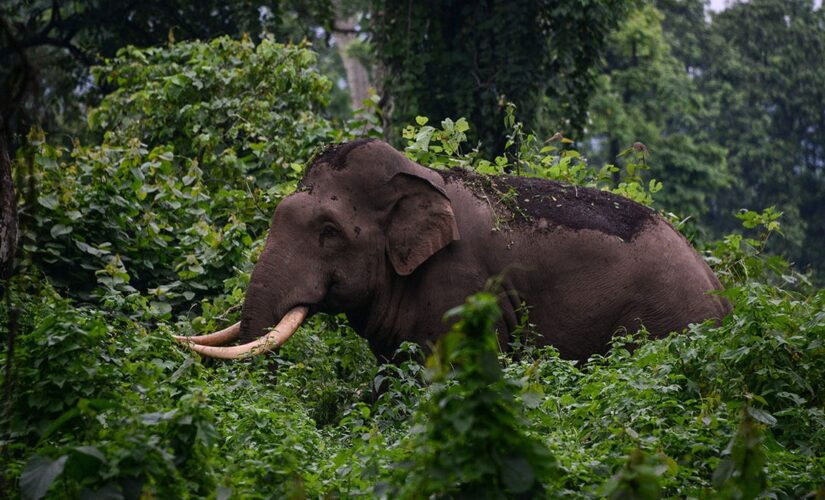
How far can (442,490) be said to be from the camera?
4.46 metres

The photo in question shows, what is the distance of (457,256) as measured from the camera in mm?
8203

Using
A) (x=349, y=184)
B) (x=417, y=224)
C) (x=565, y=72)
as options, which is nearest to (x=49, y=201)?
(x=349, y=184)

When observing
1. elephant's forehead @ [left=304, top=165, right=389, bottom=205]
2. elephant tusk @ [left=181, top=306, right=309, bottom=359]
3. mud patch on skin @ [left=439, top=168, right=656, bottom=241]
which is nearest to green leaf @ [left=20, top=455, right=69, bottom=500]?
elephant tusk @ [left=181, top=306, right=309, bottom=359]

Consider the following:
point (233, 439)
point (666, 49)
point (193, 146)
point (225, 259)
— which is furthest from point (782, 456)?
A: point (666, 49)

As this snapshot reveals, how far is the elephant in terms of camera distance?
8.07 meters

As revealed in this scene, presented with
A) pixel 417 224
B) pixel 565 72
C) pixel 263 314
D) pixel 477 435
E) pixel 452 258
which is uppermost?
pixel 565 72

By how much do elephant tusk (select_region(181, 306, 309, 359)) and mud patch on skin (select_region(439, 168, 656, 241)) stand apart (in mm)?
1446

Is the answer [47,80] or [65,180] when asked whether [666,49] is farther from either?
[65,180]

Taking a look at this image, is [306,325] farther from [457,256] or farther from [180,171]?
[180,171]

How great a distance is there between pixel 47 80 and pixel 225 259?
41.1 ft

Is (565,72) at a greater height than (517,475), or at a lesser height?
greater

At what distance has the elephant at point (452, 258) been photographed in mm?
8070

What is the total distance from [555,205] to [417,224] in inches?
38.5

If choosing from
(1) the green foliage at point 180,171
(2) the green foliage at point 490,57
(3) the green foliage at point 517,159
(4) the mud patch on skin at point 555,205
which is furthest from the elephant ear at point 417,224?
(2) the green foliage at point 490,57
